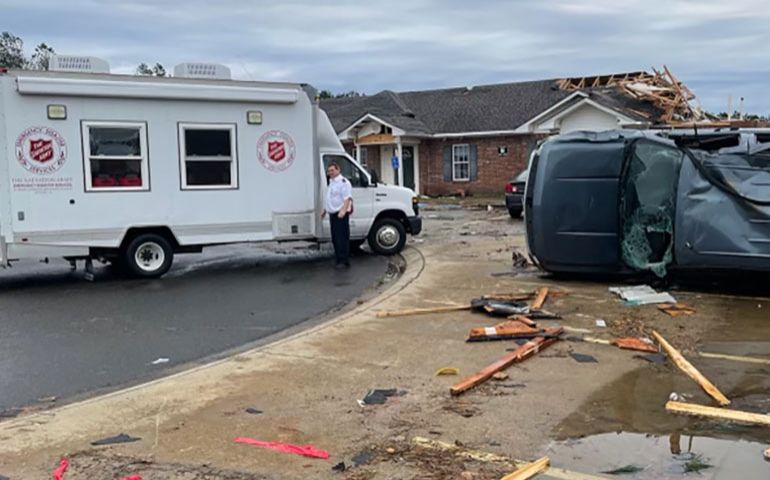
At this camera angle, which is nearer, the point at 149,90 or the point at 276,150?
the point at 149,90

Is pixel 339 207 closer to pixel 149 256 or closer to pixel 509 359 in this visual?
pixel 149 256

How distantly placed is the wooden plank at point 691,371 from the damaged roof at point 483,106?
23632 mm

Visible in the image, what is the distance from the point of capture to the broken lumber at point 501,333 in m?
7.25

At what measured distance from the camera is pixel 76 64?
1156cm

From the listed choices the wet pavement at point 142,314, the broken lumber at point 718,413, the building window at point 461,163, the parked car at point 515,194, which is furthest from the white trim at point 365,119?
the broken lumber at point 718,413

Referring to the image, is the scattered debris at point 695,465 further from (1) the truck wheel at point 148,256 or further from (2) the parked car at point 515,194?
(2) the parked car at point 515,194

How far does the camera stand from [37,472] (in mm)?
4316

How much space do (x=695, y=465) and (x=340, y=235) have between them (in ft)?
30.2

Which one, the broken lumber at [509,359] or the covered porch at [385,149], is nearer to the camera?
the broken lumber at [509,359]

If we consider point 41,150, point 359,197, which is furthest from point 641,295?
point 41,150

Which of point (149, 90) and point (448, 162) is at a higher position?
point (149, 90)

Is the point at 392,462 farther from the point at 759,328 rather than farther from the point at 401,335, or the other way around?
the point at 759,328

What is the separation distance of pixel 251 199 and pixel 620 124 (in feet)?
66.2

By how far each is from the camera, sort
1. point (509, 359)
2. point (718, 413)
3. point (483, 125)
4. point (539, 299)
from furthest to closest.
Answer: point (483, 125)
point (539, 299)
point (509, 359)
point (718, 413)
